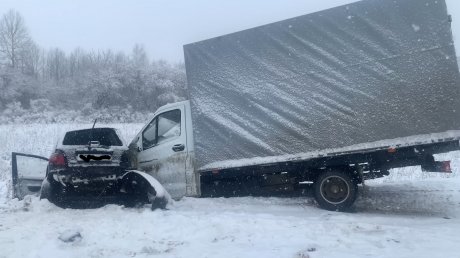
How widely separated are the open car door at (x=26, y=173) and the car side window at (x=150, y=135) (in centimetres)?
253

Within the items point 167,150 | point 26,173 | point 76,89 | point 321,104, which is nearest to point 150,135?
point 167,150

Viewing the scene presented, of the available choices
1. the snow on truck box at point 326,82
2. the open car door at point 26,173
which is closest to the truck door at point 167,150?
the snow on truck box at point 326,82

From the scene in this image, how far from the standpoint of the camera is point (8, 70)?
3844cm

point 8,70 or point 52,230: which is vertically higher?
point 8,70

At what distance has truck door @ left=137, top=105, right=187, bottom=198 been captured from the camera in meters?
7.84

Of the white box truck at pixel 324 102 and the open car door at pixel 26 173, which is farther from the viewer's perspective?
the open car door at pixel 26 173

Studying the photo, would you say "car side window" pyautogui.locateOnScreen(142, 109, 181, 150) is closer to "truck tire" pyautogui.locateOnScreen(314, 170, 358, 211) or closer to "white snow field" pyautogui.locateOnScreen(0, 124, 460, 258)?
"white snow field" pyautogui.locateOnScreen(0, 124, 460, 258)

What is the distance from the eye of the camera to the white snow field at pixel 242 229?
A: 4.70m

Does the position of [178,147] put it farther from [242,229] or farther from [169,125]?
[242,229]

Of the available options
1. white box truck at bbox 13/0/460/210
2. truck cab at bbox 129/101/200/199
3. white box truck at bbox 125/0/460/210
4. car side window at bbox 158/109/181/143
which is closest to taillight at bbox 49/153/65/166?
white box truck at bbox 13/0/460/210

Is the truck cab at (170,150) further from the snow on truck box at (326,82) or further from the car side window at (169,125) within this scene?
the snow on truck box at (326,82)

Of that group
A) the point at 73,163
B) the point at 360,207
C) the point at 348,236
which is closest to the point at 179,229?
the point at 348,236

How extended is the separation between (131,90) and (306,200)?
32.2m

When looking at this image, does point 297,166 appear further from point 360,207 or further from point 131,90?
point 131,90
